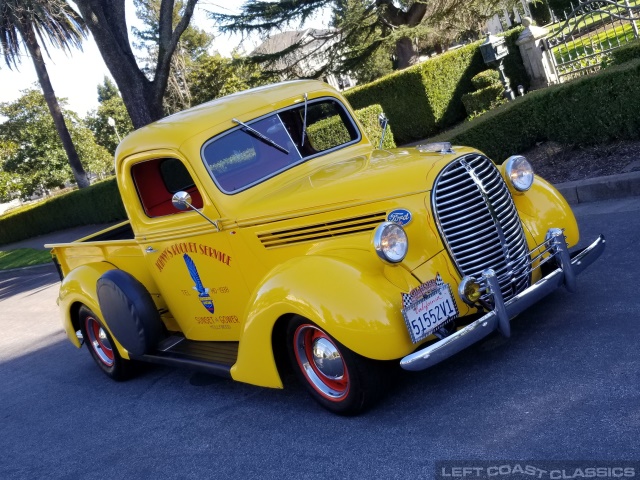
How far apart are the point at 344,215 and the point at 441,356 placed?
1.06 m

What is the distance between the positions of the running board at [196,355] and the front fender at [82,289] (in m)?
0.59

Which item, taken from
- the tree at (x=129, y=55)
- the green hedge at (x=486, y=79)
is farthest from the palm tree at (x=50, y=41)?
the green hedge at (x=486, y=79)

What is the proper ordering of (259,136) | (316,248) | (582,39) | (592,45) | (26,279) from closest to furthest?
(316,248) < (259,136) < (592,45) < (582,39) < (26,279)

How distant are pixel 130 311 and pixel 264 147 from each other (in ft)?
5.56

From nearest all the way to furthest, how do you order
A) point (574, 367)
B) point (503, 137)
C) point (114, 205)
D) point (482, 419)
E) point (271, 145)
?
point (482, 419), point (574, 367), point (271, 145), point (503, 137), point (114, 205)

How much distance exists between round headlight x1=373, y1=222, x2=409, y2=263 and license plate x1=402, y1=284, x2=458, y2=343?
11.0 inches

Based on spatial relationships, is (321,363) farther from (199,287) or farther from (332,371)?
(199,287)

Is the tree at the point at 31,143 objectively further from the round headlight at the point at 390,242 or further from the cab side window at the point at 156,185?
the round headlight at the point at 390,242

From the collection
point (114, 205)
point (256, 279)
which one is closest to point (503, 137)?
point (256, 279)

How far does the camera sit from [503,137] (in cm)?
1005

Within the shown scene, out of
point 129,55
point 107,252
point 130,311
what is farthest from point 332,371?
point 129,55

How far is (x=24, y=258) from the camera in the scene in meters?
21.5

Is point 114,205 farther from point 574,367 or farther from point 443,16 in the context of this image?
point 574,367

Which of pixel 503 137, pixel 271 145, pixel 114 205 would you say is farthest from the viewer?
pixel 114 205
